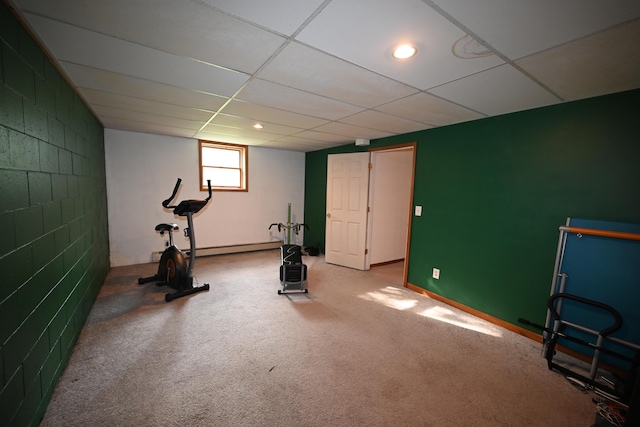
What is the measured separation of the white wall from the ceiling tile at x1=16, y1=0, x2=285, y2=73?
132 inches

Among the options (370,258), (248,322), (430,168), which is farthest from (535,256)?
(248,322)

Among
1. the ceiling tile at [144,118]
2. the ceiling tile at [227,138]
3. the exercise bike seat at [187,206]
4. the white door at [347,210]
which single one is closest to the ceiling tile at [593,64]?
the white door at [347,210]

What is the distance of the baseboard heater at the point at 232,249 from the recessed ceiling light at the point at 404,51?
4640mm

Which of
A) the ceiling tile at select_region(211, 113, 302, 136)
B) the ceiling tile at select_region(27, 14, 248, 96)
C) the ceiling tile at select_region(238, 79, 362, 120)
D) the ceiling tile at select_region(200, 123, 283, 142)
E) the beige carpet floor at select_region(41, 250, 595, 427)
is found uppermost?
the ceiling tile at select_region(200, 123, 283, 142)

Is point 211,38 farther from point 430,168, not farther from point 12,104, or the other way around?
point 430,168

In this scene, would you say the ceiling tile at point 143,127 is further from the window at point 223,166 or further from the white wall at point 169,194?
the window at point 223,166

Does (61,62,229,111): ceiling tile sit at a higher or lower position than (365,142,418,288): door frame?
higher

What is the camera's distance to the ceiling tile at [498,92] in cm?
177

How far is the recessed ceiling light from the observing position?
1441 millimetres

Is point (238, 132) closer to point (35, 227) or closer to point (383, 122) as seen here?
point (383, 122)

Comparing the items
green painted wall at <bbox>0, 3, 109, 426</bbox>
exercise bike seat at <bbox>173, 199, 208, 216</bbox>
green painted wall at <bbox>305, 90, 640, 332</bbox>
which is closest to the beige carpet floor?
green painted wall at <bbox>0, 3, 109, 426</bbox>

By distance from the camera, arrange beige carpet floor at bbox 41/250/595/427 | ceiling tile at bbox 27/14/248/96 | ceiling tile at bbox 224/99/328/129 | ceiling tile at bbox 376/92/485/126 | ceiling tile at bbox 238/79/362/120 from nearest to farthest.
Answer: ceiling tile at bbox 27/14/248/96 → beige carpet floor at bbox 41/250/595/427 → ceiling tile at bbox 238/79/362/120 → ceiling tile at bbox 376/92/485/126 → ceiling tile at bbox 224/99/328/129

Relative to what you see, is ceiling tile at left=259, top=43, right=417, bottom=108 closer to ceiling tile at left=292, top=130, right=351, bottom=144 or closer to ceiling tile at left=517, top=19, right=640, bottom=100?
ceiling tile at left=517, top=19, right=640, bottom=100

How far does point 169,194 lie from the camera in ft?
14.8
